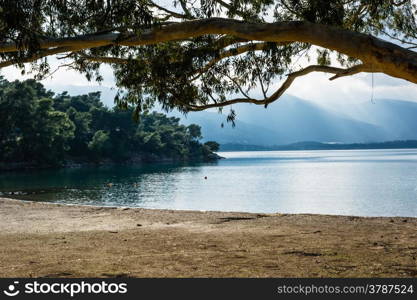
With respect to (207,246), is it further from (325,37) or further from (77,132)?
(77,132)

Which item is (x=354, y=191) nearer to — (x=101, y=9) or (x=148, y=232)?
(x=148, y=232)

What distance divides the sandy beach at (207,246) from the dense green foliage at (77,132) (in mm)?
28200

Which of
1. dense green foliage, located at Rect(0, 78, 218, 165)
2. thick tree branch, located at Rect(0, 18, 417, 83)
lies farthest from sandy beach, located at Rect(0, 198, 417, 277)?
dense green foliage, located at Rect(0, 78, 218, 165)

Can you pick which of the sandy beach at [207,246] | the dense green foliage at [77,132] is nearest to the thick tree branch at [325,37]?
the sandy beach at [207,246]

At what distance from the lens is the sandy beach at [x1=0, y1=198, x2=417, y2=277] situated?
5.89m

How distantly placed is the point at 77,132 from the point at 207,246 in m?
69.9

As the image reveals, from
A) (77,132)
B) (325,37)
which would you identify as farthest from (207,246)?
(77,132)

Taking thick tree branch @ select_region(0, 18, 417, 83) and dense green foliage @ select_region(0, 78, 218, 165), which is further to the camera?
dense green foliage @ select_region(0, 78, 218, 165)

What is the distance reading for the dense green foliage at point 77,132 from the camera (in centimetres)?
5900

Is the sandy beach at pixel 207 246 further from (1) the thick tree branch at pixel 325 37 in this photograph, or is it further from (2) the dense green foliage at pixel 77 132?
(2) the dense green foliage at pixel 77 132

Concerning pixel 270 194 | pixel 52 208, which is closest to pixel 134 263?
pixel 52 208

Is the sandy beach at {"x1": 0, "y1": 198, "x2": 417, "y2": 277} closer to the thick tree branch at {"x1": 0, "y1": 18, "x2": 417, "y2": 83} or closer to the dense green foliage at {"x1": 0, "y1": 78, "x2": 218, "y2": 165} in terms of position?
the thick tree branch at {"x1": 0, "y1": 18, "x2": 417, "y2": 83}

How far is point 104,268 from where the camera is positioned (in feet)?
19.8

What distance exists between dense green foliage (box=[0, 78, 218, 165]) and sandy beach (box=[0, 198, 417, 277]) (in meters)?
28.2
